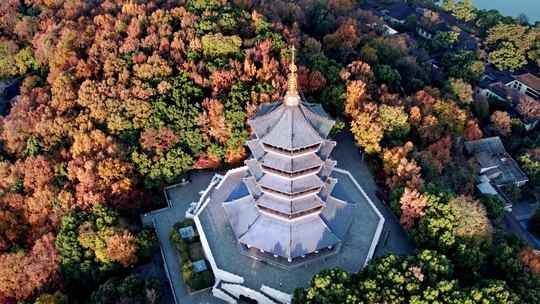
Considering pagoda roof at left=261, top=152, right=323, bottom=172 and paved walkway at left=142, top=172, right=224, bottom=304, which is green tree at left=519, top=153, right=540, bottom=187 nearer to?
pagoda roof at left=261, top=152, right=323, bottom=172

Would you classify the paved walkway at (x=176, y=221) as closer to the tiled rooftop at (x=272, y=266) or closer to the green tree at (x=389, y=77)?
the tiled rooftop at (x=272, y=266)

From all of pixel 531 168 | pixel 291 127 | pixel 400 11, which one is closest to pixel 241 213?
pixel 291 127

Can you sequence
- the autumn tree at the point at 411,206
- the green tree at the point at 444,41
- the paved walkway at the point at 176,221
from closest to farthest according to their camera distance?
the paved walkway at the point at 176,221
the autumn tree at the point at 411,206
the green tree at the point at 444,41

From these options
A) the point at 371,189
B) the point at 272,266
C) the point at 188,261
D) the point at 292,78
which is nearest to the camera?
the point at 292,78

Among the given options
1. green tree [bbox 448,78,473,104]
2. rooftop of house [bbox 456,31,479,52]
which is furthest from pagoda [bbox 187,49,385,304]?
rooftop of house [bbox 456,31,479,52]

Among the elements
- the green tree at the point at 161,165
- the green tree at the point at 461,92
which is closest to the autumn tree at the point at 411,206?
the green tree at the point at 161,165

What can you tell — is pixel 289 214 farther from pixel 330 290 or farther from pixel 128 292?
pixel 128 292
